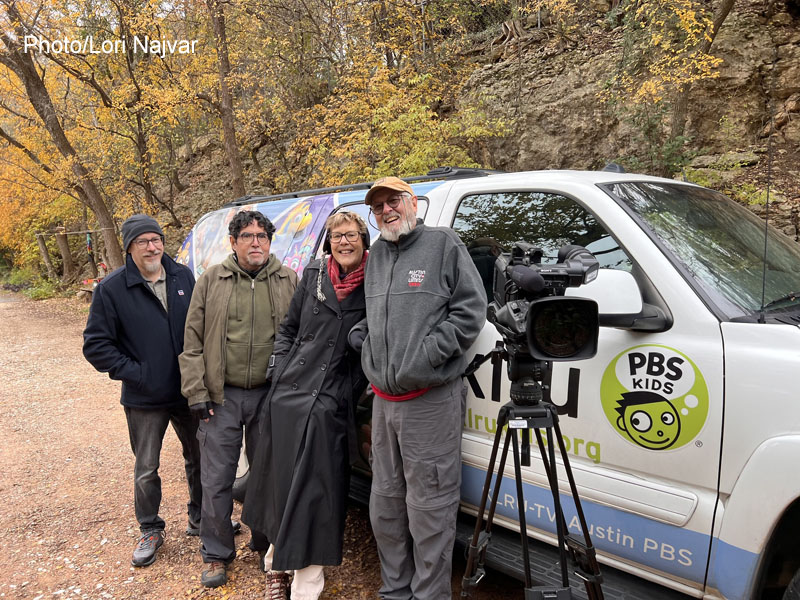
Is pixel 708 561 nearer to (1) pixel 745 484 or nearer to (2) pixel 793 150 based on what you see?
(1) pixel 745 484

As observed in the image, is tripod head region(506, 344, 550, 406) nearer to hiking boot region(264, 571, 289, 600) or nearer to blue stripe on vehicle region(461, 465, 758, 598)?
blue stripe on vehicle region(461, 465, 758, 598)

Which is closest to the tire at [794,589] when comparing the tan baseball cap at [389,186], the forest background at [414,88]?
the tan baseball cap at [389,186]

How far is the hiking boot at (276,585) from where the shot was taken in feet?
9.50

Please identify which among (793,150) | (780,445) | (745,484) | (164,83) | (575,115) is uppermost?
(164,83)

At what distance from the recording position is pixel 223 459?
3186mm

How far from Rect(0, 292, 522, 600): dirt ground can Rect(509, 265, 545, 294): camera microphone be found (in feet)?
6.41

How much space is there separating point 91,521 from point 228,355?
2048 mm

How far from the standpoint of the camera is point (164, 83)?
44.2 ft

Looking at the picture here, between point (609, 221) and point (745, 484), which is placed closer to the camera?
point (745, 484)

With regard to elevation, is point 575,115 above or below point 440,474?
above

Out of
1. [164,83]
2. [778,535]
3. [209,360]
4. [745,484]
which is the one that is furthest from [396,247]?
[164,83]

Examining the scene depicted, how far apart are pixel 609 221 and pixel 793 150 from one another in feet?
25.6

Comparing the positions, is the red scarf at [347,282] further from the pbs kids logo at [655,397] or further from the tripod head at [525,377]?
the pbs kids logo at [655,397]

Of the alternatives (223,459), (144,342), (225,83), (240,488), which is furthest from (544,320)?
(225,83)
